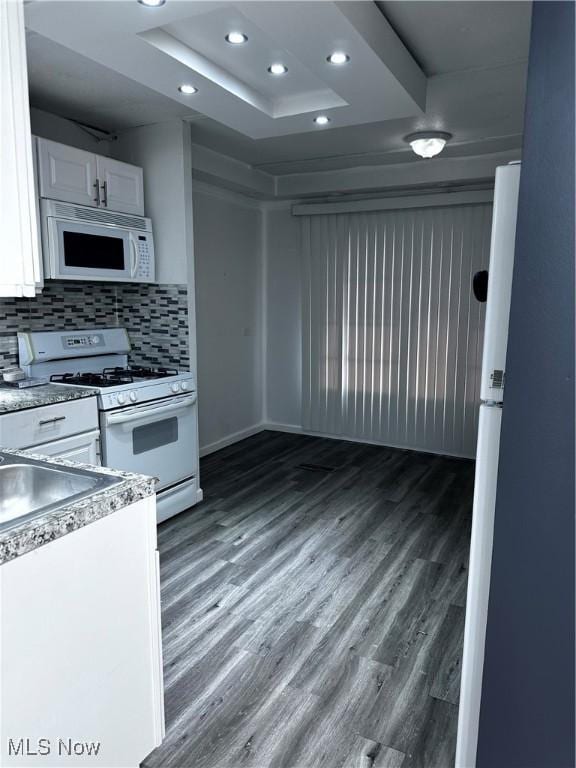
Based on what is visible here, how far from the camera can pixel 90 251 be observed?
3182 millimetres

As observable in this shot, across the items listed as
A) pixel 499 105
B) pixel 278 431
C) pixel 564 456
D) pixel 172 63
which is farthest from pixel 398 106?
pixel 278 431

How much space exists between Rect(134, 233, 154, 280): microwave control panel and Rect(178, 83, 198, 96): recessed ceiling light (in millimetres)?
1025

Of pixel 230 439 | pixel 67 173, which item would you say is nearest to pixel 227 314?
pixel 230 439

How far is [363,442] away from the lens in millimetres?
5402

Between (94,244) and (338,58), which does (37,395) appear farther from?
(338,58)

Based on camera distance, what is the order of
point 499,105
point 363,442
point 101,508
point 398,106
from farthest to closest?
1. point 363,442
2. point 499,105
3. point 398,106
4. point 101,508

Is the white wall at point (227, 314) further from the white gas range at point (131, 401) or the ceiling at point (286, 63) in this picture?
the ceiling at point (286, 63)

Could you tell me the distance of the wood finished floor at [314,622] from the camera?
1794mm

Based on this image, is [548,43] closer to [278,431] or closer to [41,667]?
[41,667]

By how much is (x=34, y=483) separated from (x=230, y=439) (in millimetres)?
3808

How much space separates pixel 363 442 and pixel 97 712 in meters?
4.18
